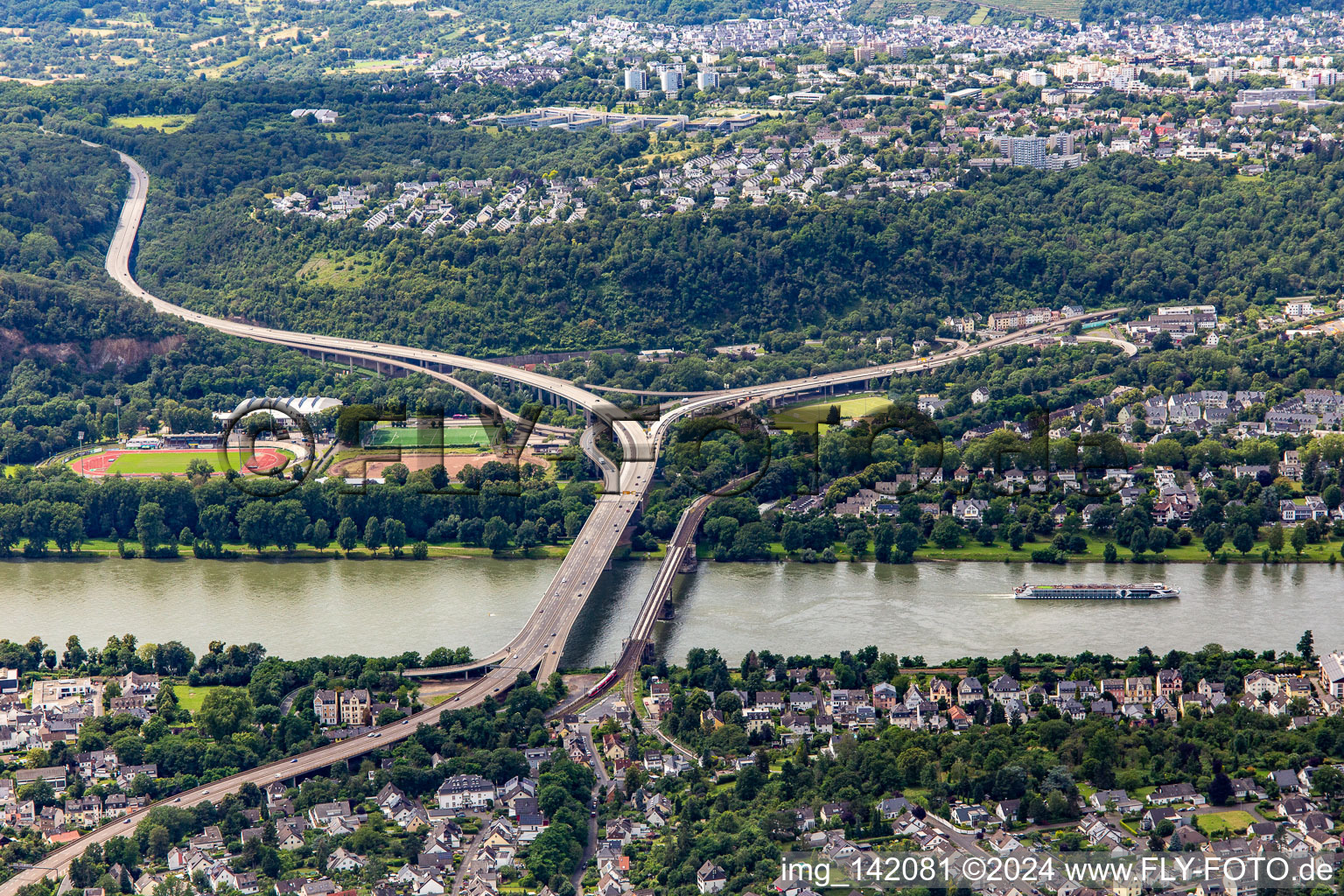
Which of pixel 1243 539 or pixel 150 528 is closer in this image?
pixel 1243 539

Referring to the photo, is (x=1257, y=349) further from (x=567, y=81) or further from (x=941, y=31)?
(x=941, y=31)

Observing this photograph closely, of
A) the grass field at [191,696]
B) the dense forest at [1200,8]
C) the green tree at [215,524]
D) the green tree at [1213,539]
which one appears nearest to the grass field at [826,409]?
the green tree at [1213,539]

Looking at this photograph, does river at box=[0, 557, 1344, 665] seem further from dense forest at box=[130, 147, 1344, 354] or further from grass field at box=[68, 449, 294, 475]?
dense forest at box=[130, 147, 1344, 354]

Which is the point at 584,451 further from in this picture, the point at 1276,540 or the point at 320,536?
the point at 1276,540

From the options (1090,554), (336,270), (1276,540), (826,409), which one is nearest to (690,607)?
(1090,554)

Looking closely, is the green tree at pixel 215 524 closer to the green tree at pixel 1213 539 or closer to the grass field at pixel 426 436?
the grass field at pixel 426 436

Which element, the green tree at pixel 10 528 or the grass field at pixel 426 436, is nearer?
the green tree at pixel 10 528

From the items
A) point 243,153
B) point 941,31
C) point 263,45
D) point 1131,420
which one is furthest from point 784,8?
point 1131,420
